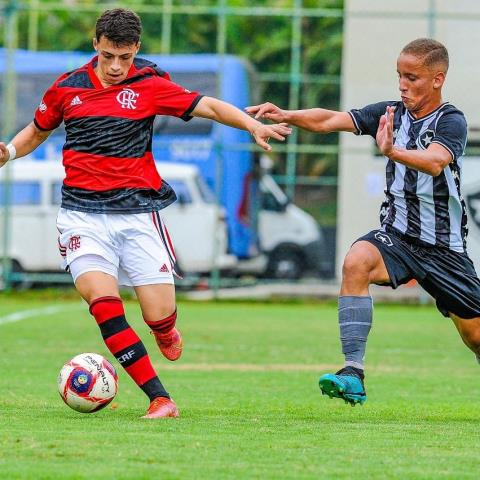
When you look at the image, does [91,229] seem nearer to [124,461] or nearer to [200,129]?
[124,461]

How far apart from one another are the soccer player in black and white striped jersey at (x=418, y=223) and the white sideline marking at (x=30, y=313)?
932cm

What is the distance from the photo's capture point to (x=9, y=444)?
586 cm

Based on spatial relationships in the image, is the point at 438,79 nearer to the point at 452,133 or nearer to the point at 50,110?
the point at 452,133

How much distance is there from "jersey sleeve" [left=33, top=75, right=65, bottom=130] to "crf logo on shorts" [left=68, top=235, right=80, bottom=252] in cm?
79

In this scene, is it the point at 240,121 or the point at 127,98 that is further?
the point at 127,98

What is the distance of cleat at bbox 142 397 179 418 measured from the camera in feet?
23.3

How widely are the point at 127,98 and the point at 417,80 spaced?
5.33 ft

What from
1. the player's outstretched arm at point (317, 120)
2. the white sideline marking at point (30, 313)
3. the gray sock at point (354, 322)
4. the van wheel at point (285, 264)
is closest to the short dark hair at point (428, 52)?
the player's outstretched arm at point (317, 120)

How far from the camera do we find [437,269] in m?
7.38

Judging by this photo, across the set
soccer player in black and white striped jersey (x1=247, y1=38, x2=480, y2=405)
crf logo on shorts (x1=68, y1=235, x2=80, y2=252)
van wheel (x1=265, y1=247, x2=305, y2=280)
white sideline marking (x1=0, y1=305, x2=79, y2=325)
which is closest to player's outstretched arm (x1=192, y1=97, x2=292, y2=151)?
soccer player in black and white striped jersey (x1=247, y1=38, x2=480, y2=405)

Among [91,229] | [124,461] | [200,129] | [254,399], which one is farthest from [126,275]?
[200,129]

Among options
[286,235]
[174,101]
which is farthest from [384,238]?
[286,235]

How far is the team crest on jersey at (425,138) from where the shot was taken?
24.0 feet

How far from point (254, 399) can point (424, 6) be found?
549 inches
